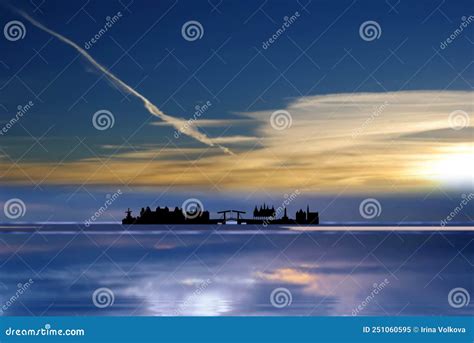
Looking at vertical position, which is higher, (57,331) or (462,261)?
(462,261)

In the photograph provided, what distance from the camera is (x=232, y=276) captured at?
48.2 feet

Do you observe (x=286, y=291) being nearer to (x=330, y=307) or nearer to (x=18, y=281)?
(x=330, y=307)

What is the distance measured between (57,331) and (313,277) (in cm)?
648

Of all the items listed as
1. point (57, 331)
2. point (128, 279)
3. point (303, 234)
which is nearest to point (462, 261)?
point (303, 234)

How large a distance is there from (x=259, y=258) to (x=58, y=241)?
8.51 meters

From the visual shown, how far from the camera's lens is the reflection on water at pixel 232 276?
38.2ft

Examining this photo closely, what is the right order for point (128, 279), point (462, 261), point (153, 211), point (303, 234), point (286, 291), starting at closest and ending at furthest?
point (286, 291)
point (128, 279)
point (153, 211)
point (462, 261)
point (303, 234)

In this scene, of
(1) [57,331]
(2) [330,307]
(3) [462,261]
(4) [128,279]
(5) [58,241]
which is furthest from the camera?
(5) [58,241]

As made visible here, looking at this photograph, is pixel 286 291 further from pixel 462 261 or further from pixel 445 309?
pixel 462 261

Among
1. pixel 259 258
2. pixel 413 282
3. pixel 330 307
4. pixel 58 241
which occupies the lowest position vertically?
pixel 330 307

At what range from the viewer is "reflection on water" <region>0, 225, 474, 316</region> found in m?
11.6

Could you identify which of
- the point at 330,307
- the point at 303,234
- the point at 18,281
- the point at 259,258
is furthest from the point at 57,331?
the point at 303,234

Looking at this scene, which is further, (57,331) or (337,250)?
(337,250)

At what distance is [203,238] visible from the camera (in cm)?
2478
